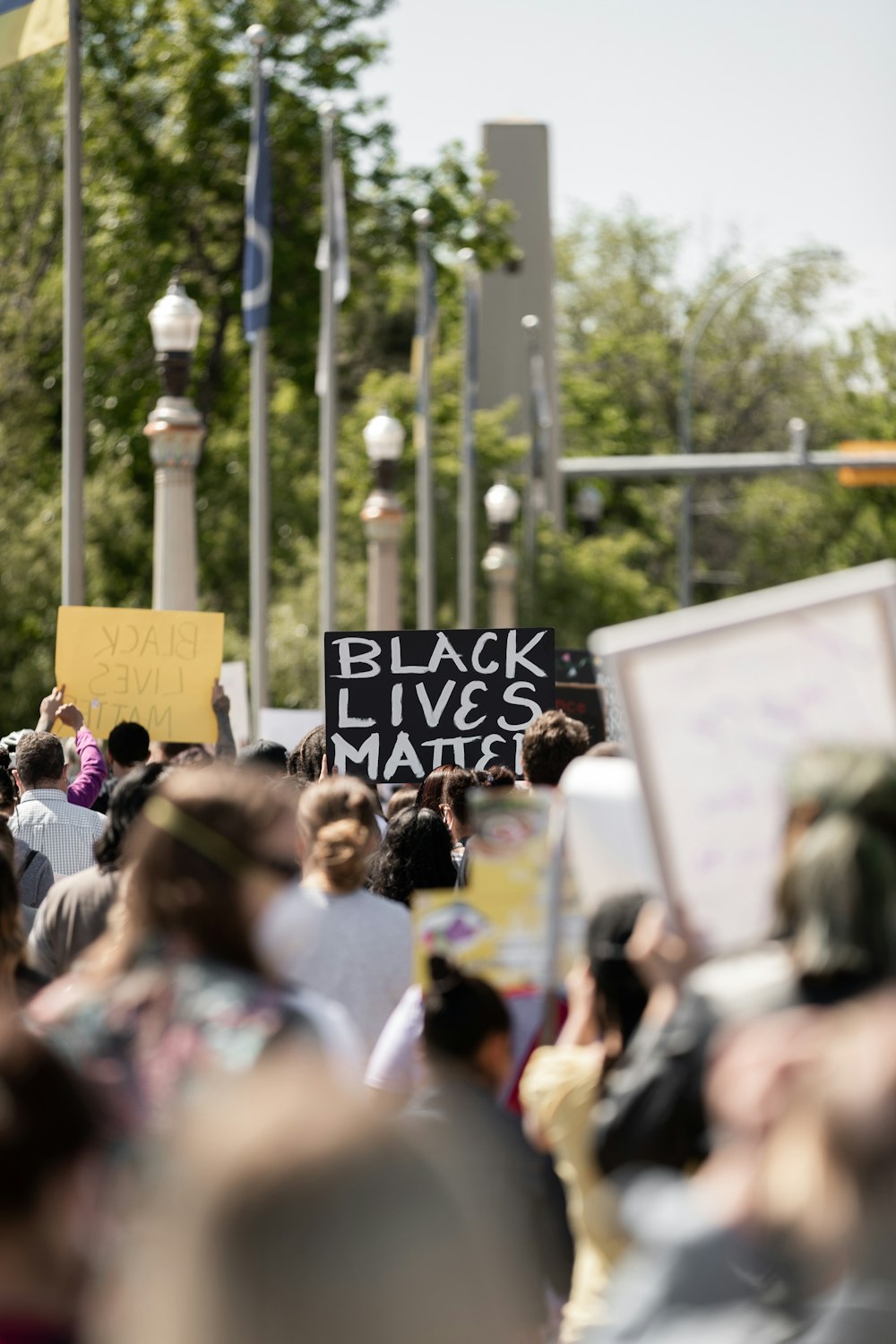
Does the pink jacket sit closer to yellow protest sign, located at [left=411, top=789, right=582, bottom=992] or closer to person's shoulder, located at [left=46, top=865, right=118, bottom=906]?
person's shoulder, located at [left=46, top=865, right=118, bottom=906]

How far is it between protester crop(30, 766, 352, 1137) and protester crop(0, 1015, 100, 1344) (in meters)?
0.35

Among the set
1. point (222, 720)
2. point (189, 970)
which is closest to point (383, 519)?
point (222, 720)

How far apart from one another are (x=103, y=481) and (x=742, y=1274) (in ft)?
96.4

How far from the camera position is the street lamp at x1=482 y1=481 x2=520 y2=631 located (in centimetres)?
3272

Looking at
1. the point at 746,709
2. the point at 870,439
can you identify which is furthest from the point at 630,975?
the point at 870,439

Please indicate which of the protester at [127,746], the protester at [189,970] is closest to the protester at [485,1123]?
the protester at [189,970]

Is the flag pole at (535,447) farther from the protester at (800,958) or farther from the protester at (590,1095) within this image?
the protester at (800,958)

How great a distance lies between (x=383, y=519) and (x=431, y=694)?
46.1ft

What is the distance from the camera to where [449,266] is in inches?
1345

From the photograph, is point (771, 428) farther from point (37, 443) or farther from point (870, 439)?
point (37, 443)

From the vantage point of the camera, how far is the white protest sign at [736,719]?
145 inches

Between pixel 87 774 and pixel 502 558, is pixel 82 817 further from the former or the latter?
pixel 502 558

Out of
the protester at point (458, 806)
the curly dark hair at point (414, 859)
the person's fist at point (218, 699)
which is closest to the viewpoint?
the curly dark hair at point (414, 859)

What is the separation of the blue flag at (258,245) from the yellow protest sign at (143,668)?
8.94 m
